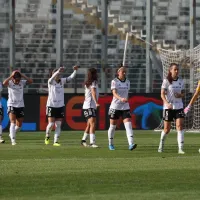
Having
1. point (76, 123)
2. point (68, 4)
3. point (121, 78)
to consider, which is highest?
point (68, 4)

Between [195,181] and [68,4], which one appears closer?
[195,181]

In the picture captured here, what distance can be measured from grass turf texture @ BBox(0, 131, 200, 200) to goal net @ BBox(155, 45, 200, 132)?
12.6 metres

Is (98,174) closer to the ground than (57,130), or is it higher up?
higher up

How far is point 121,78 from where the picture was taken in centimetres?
2067

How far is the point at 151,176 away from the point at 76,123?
65.5ft

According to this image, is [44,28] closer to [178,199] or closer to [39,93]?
[39,93]

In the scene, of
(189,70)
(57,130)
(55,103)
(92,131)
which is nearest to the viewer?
(92,131)

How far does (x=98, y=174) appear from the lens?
13.6m

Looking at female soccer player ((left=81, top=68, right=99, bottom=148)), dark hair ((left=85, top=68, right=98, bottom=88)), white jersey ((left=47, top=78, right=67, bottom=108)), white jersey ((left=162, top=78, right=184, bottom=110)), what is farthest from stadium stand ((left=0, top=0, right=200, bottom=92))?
white jersey ((left=162, top=78, right=184, bottom=110))

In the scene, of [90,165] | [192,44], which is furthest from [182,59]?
[90,165]

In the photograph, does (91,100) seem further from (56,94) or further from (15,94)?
(15,94)

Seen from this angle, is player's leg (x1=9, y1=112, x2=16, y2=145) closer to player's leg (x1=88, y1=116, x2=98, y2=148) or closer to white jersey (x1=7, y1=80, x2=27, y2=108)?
white jersey (x1=7, y1=80, x2=27, y2=108)

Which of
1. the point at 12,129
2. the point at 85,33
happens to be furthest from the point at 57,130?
the point at 85,33

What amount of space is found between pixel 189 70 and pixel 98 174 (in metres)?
20.4
